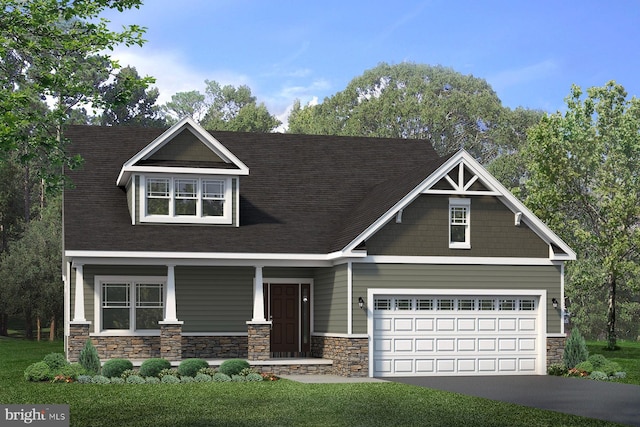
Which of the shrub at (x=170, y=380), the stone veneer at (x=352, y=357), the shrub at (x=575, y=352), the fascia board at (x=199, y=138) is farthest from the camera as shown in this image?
the fascia board at (x=199, y=138)

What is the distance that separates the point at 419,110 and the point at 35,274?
2964 cm

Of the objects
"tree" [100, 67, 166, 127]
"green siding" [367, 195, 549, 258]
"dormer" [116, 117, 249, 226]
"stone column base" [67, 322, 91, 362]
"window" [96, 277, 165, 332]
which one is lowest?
"stone column base" [67, 322, 91, 362]

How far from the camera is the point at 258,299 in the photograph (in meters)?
28.3

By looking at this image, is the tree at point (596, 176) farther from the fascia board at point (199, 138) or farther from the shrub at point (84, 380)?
the shrub at point (84, 380)

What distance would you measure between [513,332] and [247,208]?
915cm

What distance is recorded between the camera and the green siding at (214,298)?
29.5 metres

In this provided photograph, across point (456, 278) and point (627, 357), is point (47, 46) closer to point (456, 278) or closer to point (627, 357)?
point (456, 278)

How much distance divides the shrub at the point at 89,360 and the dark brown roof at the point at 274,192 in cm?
306

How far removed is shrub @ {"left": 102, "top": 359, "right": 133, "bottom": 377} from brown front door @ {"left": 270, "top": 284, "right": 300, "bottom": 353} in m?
6.34

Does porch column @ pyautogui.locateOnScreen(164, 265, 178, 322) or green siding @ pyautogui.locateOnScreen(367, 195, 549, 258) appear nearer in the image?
green siding @ pyautogui.locateOnScreen(367, 195, 549, 258)

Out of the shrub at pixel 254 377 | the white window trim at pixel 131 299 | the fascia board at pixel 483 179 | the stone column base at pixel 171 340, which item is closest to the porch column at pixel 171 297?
the stone column base at pixel 171 340

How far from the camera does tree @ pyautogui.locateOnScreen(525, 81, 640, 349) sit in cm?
4050

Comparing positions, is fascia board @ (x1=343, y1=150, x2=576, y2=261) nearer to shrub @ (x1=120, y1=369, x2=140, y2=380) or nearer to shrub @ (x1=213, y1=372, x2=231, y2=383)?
shrub @ (x1=213, y1=372, x2=231, y2=383)

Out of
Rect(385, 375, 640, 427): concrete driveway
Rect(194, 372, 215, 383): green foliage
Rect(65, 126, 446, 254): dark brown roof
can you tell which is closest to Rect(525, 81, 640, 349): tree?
Rect(65, 126, 446, 254): dark brown roof
